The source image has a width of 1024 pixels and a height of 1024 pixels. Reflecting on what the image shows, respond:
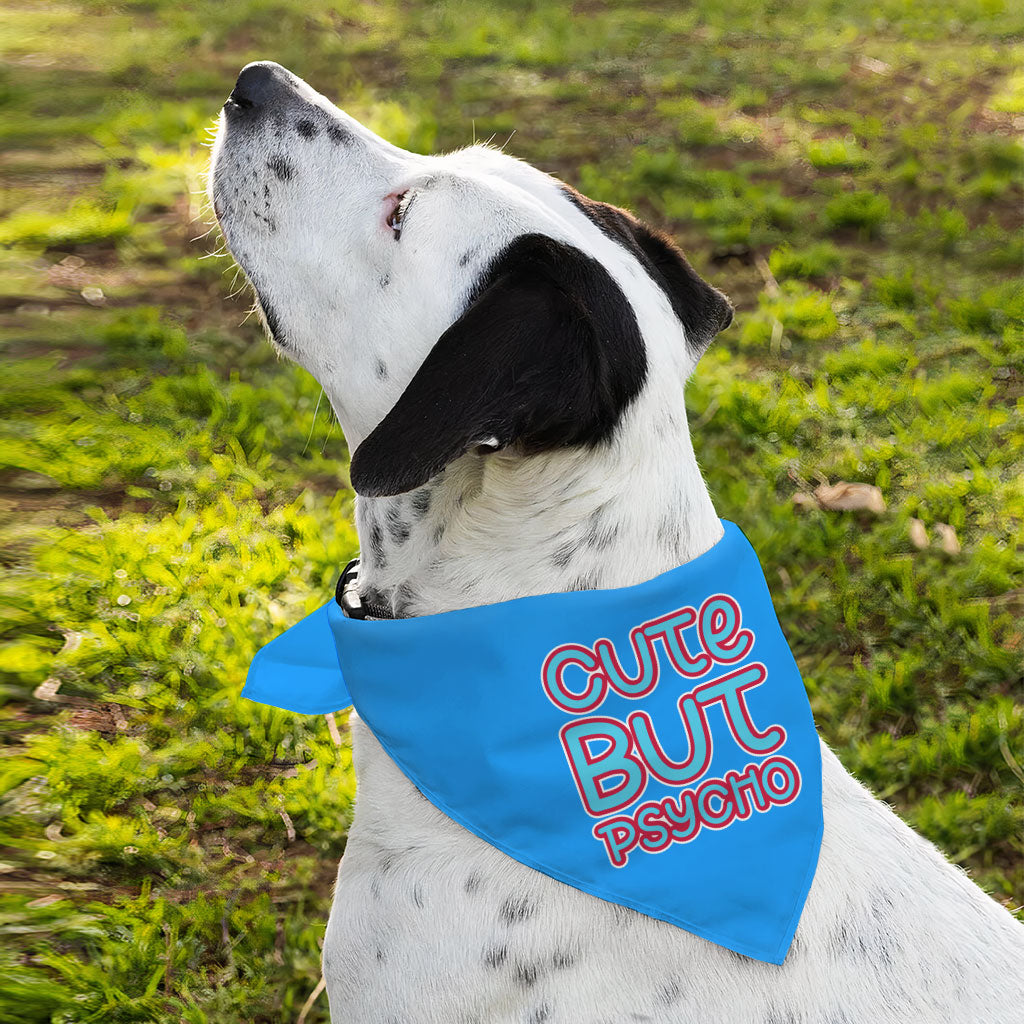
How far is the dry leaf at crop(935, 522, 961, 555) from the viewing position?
14.5 ft

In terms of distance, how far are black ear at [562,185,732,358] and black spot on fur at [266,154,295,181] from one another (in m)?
0.65

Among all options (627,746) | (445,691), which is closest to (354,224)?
(445,691)

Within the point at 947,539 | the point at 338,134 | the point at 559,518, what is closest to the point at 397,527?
the point at 559,518

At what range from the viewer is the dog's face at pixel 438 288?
2.08 m

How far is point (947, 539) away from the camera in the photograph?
446cm

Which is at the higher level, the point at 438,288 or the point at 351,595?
the point at 438,288

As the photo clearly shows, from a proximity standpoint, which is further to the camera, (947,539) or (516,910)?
(947,539)

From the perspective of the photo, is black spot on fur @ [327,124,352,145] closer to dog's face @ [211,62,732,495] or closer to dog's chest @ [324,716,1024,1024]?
dog's face @ [211,62,732,495]

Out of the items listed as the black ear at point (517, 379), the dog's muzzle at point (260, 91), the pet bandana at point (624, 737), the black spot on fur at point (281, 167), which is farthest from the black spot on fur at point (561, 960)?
the dog's muzzle at point (260, 91)

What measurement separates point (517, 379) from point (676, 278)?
873mm

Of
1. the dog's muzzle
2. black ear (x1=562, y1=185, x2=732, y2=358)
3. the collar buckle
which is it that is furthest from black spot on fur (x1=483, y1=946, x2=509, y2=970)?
the dog's muzzle

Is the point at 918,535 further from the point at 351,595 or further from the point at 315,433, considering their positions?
the point at 351,595

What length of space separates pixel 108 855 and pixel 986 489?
366cm

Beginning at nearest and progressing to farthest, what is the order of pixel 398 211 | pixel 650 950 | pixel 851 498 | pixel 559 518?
pixel 650 950, pixel 559 518, pixel 398 211, pixel 851 498
